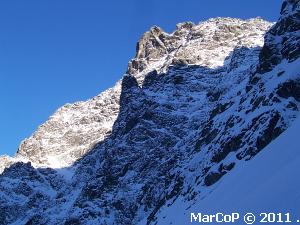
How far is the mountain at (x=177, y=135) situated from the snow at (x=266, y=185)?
40 cm

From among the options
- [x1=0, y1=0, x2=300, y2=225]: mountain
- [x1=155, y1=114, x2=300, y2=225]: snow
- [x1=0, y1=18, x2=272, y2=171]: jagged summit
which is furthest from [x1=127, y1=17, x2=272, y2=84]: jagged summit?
[x1=155, y1=114, x2=300, y2=225]: snow

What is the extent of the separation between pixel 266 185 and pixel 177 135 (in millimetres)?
77440

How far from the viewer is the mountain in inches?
3066

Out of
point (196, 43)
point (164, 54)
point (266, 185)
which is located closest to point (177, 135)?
point (196, 43)

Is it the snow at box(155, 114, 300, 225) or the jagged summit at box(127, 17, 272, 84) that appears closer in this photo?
the snow at box(155, 114, 300, 225)

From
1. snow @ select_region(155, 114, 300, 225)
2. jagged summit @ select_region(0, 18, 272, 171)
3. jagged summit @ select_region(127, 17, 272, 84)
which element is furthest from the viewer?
jagged summit @ select_region(0, 18, 272, 171)

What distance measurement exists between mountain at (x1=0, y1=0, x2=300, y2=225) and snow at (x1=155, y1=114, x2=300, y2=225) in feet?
1.32

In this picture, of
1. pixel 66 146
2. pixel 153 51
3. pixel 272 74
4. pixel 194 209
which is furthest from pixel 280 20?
pixel 66 146

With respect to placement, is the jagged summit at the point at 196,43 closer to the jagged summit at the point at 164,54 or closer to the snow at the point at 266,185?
the jagged summit at the point at 164,54

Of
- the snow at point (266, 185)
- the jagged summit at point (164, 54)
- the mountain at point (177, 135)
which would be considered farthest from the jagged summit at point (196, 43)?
the snow at point (266, 185)

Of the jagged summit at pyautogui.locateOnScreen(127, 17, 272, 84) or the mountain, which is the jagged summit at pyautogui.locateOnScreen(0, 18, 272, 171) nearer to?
the jagged summit at pyautogui.locateOnScreen(127, 17, 272, 84)

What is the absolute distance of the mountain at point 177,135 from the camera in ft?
255

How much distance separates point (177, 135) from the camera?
12731 cm

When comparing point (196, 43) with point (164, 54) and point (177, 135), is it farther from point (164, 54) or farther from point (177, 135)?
point (177, 135)
